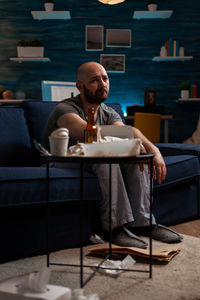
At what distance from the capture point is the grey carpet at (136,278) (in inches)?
59.4

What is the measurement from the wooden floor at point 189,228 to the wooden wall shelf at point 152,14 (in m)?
4.23

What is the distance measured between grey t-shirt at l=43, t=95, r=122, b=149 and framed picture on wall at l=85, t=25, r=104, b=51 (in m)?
4.24

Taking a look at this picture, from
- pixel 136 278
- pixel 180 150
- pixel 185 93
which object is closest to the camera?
pixel 136 278

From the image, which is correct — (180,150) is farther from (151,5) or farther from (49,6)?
(49,6)

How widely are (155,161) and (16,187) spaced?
28.4 inches

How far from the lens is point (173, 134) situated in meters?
6.59

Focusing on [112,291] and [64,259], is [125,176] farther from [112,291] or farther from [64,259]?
[112,291]

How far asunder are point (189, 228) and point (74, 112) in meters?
1.05

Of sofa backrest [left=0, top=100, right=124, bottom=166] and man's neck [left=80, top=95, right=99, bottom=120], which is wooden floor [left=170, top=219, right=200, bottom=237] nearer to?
man's neck [left=80, top=95, right=99, bottom=120]

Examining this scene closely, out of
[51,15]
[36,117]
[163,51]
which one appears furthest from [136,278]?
[51,15]

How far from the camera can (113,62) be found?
21.5 feet

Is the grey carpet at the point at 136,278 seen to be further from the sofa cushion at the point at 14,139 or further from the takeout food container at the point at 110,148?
the sofa cushion at the point at 14,139

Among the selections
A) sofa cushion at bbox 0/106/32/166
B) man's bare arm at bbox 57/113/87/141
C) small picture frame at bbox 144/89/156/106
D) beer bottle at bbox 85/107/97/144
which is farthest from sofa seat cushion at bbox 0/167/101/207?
small picture frame at bbox 144/89/156/106

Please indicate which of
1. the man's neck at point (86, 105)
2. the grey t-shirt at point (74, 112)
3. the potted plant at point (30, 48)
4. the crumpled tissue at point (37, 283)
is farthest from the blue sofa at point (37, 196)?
the potted plant at point (30, 48)
